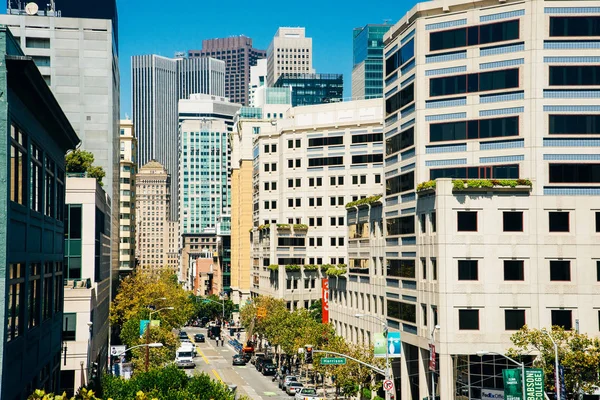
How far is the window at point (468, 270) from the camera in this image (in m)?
68.6

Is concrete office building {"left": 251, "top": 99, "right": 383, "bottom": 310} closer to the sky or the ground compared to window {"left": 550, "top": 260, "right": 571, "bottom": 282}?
closer to the sky

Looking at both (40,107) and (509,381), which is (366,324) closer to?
(509,381)

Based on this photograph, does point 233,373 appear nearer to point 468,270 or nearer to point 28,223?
point 468,270

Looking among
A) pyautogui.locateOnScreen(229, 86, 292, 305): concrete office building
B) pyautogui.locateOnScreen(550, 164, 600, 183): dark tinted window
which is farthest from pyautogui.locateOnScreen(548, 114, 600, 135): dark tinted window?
pyautogui.locateOnScreen(229, 86, 292, 305): concrete office building

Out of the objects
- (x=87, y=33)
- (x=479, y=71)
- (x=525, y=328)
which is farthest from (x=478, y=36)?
(x=87, y=33)

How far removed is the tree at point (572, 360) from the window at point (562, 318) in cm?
660

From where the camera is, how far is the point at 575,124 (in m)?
69.1

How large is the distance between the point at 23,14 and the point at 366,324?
62233mm

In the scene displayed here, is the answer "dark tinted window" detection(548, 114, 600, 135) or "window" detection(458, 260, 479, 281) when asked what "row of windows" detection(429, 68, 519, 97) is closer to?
"dark tinted window" detection(548, 114, 600, 135)

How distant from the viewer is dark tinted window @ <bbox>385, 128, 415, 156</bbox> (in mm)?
77125

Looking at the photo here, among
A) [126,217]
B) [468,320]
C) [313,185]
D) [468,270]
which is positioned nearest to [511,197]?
[468,270]

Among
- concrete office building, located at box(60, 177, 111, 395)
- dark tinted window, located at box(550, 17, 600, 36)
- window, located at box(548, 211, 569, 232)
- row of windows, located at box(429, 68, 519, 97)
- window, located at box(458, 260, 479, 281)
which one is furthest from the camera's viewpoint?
concrete office building, located at box(60, 177, 111, 395)

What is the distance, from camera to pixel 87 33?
380ft

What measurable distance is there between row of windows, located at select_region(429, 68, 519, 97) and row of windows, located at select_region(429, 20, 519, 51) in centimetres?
269
